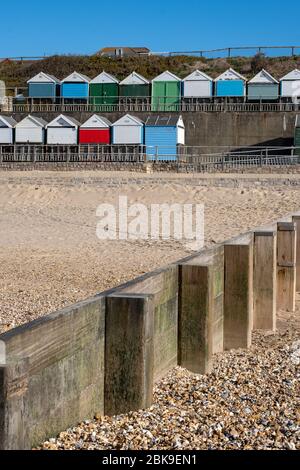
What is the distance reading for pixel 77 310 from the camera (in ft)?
15.7

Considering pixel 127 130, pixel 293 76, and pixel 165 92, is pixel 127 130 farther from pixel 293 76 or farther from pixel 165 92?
pixel 293 76

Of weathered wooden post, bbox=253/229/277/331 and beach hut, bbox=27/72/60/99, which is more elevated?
beach hut, bbox=27/72/60/99

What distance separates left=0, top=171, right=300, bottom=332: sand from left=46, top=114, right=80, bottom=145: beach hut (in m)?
15.7

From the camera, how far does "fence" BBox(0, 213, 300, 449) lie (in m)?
4.11

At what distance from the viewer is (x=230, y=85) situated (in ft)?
170

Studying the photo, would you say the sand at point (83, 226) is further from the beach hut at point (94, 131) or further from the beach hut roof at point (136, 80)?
the beach hut roof at point (136, 80)

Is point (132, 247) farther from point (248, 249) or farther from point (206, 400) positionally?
point (206, 400)

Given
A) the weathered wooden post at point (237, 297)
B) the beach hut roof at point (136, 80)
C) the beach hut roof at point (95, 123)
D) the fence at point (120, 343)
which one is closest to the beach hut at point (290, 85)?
the beach hut roof at point (136, 80)

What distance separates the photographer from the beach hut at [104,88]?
54.8 meters

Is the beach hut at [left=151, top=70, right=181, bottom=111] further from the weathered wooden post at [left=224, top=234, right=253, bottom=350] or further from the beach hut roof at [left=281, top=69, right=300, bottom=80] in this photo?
the weathered wooden post at [left=224, top=234, right=253, bottom=350]

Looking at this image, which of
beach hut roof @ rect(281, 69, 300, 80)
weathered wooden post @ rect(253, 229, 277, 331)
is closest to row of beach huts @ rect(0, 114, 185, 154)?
beach hut roof @ rect(281, 69, 300, 80)

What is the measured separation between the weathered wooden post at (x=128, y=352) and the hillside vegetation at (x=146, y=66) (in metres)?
66.1

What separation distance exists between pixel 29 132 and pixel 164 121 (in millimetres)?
8532
